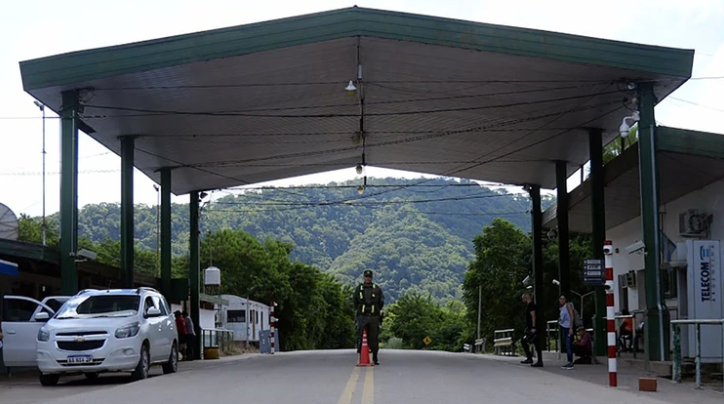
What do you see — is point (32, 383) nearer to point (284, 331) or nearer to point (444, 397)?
point (444, 397)

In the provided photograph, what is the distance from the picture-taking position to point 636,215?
3234cm

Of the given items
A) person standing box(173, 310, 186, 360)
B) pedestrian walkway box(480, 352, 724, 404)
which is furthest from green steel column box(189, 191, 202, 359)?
pedestrian walkway box(480, 352, 724, 404)

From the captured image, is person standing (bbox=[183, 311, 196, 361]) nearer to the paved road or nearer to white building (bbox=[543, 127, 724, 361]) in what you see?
the paved road

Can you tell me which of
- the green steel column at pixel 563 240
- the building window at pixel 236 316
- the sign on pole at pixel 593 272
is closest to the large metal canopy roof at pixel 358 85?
the green steel column at pixel 563 240

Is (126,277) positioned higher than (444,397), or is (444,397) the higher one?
(126,277)

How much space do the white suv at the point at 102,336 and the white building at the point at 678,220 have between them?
10058 millimetres

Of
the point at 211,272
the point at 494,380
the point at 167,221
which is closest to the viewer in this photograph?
the point at 494,380

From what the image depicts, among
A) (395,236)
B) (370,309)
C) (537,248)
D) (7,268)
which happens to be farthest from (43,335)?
(395,236)

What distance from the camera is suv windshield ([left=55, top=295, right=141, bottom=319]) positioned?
715 inches

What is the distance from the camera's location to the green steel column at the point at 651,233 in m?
19.8

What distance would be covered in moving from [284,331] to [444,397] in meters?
61.2

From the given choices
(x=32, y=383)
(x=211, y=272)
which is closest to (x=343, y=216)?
(x=211, y=272)

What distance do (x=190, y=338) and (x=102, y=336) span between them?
13.4m

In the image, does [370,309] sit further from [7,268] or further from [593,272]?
[7,268]
